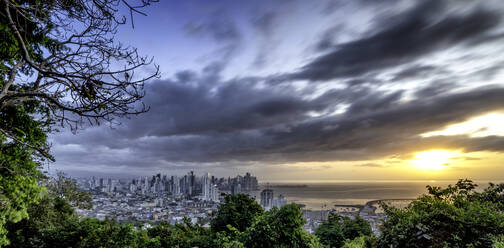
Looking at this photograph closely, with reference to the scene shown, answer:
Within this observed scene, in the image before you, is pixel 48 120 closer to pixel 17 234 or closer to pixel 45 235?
pixel 45 235

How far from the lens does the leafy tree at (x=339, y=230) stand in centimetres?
852

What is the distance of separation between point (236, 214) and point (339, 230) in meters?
4.43

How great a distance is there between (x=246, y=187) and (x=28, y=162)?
209ft

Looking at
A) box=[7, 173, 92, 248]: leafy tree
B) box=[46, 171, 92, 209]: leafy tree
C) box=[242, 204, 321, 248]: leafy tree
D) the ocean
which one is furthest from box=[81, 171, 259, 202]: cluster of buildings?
box=[242, 204, 321, 248]: leafy tree

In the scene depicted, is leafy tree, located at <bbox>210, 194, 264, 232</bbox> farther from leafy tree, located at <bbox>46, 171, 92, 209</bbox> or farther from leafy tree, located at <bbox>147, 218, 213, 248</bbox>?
leafy tree, located at <bbox>46, 171, 92, 209</bbox>

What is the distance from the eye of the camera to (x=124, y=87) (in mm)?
2658

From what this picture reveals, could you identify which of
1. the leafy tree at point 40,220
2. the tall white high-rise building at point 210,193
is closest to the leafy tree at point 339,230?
the leafy tree at point 40,220

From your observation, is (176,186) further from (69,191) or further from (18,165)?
(18,165)

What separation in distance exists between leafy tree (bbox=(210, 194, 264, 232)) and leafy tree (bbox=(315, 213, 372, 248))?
290cm

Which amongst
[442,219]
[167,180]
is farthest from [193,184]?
[442,219]

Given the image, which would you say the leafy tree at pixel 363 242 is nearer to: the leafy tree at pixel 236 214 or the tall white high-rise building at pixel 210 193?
the leafy tree at pixel 236 214

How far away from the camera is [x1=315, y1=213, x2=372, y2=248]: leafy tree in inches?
335

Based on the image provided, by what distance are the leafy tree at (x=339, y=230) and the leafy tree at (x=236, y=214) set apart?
2.90 metres

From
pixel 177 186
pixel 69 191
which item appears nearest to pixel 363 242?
pixel 69 191
